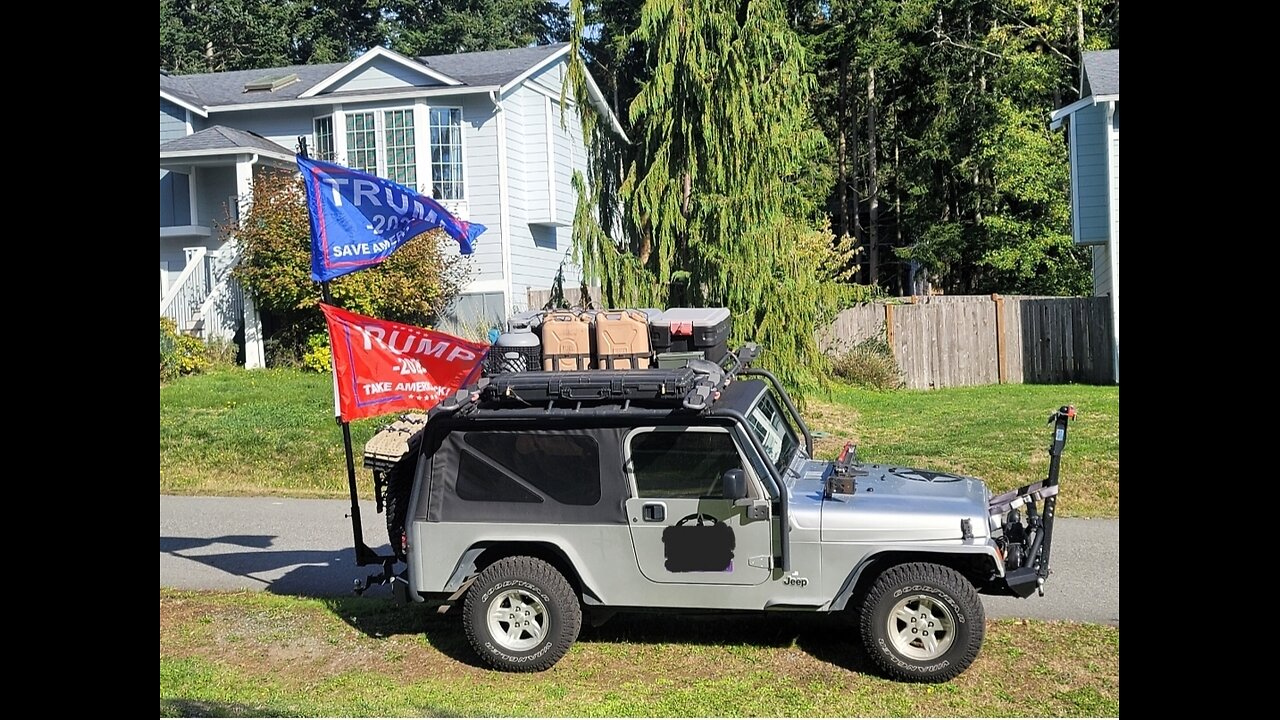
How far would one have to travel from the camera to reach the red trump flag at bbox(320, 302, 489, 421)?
779cm

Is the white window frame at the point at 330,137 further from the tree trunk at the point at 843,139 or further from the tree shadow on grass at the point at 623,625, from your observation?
the tree trunk at the point at 843,139

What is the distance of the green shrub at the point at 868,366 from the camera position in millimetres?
21297

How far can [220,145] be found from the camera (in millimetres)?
23484

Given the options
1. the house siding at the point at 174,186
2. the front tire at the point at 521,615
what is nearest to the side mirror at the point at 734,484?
the front tire at the point at 521,615

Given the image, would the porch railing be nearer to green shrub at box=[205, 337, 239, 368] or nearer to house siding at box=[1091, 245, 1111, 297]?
green shrub at box=[205, 337, 239, 368]

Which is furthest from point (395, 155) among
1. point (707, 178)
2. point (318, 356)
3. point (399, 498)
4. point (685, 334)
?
point (685, 334)

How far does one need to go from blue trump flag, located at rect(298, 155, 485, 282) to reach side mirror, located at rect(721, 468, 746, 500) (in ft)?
8.35

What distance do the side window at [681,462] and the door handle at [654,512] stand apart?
65 millimetres

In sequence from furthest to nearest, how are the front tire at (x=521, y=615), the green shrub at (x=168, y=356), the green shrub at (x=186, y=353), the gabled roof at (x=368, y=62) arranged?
the gabled roof at (x=368, y=62) → the green shrub at (x=186, y=353) → the green shrub at (x=168, y=356) → the front tire at (x=521, y=615)

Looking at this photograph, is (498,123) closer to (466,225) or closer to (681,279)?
(681,279)

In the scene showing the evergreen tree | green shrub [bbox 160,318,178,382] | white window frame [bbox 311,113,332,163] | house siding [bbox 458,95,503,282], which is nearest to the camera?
the evergreen tree

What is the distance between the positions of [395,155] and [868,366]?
10707mm

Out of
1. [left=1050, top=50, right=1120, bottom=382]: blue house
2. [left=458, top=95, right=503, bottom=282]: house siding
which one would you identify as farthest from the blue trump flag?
[left=1050, top=50, right=1120, bottom=382]: blue house
